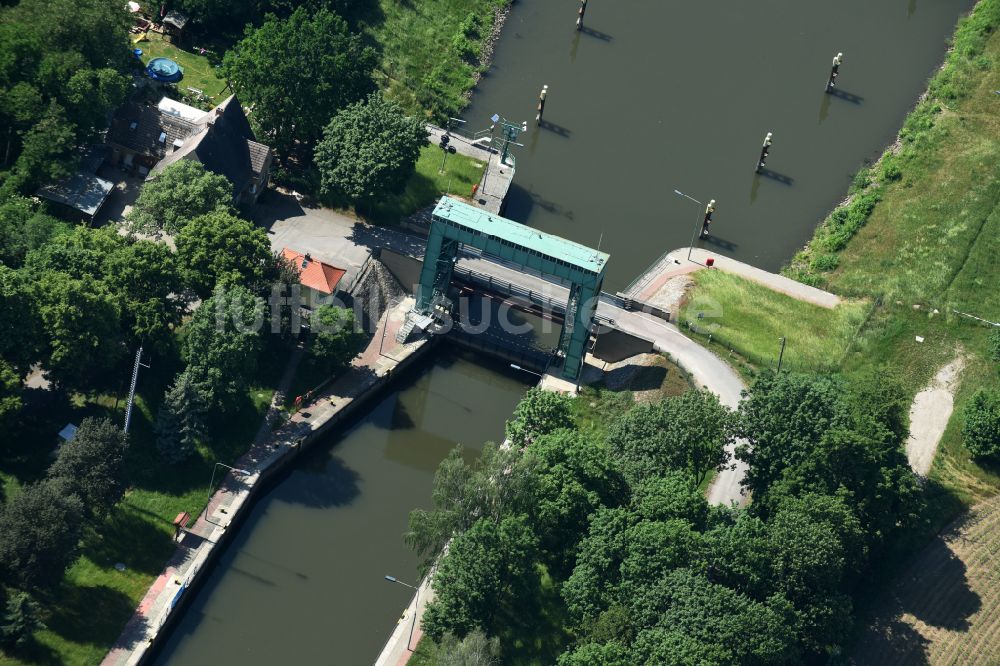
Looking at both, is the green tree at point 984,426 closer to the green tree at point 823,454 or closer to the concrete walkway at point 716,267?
the green tree at point 823,454

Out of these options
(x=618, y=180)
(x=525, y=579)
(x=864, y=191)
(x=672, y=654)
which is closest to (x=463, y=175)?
(x=618, y=180)

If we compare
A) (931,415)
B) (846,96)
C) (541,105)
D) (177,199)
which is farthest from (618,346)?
(846,96)

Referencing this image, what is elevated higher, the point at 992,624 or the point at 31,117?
the point at 31,117

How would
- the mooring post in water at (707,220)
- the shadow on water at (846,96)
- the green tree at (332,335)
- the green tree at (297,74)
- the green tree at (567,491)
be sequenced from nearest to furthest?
the green tree at (567,491) → the green tree at (332,335) → the green tree at (297,74) → the mooring post in water at (707,220) → the shadow on water at (846,96)

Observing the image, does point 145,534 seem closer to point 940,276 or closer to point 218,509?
point 218,509

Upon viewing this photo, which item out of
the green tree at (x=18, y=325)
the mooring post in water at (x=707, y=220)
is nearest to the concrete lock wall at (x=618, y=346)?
the mooring post in water at (x=707, y=220)

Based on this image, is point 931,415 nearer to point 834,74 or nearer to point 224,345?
point 834,74
